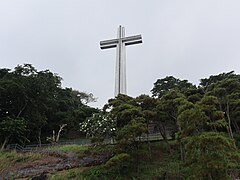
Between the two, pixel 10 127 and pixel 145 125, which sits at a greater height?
pixel 10 127

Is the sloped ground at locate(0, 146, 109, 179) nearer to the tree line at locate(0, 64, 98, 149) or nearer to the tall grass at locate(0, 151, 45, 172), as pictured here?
the tall grass at locate(0, 151, 45, 172)

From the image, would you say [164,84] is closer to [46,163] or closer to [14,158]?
[46,163]

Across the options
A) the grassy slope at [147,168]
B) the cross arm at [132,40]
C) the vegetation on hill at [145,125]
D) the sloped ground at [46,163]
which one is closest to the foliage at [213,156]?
the vegetation on hill at [145,125]

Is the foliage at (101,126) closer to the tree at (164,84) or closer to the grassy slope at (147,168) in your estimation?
the grassy slope at (147,168)

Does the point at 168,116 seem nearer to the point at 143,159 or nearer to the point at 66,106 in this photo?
the point at 143,159

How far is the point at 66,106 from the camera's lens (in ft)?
104

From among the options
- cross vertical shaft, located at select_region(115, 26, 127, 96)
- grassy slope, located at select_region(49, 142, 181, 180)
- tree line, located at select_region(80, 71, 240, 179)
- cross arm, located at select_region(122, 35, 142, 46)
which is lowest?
grassy slope, located at select_region(49, 142, 181, 180)

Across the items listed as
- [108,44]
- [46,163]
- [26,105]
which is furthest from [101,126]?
[108,44]

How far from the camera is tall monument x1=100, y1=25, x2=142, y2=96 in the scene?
2606 cm

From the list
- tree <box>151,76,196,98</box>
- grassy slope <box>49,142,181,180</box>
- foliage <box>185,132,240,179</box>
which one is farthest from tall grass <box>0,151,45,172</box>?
tree <box>151,76,196,98</box>

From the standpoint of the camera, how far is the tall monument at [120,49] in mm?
26062

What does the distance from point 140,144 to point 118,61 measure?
14.5m

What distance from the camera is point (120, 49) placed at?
28562 mm

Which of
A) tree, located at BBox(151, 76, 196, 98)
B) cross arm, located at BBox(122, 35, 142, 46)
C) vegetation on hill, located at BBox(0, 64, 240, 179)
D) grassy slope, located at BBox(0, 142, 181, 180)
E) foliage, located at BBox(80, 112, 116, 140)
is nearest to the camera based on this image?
vegetation on hill, located at BBox(0, 64, 240, 179)
